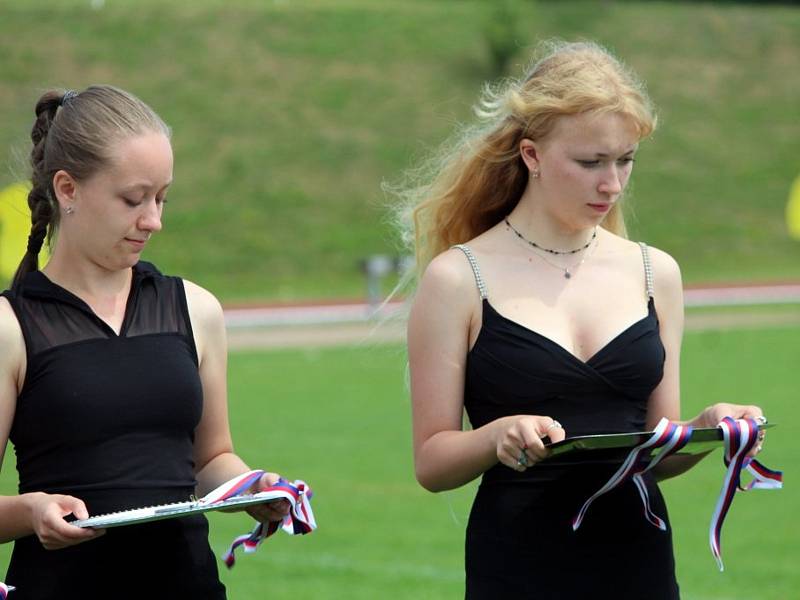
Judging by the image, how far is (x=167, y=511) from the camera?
2922 millimetres

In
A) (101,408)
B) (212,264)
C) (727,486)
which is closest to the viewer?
(101,408)

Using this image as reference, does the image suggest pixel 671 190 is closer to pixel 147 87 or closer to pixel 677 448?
pixel 147 87

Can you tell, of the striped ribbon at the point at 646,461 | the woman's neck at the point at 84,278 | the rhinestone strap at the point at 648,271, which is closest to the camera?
the striped ribbon at the point at 646,461

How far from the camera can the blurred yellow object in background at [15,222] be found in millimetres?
3670

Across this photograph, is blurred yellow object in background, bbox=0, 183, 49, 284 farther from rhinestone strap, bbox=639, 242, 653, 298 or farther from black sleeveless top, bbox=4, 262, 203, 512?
rhinestone strap, bbox=639, 242, 653, 298

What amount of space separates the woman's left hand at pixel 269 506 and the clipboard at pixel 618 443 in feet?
1.90

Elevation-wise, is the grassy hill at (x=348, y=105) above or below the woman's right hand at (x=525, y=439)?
above

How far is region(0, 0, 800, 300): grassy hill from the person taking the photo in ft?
109

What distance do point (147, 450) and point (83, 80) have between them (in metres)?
36.2

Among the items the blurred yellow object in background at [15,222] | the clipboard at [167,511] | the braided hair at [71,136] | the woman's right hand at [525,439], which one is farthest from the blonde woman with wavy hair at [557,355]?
the blurred yellow object in background at [15,222]

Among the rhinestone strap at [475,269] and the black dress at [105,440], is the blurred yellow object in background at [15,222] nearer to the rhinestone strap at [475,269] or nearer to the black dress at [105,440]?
the black dress at [105,440]

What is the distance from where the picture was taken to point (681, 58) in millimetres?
43938

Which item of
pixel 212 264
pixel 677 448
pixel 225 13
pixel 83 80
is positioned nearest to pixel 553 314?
pixel 677 448

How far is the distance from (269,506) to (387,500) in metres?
6.78
